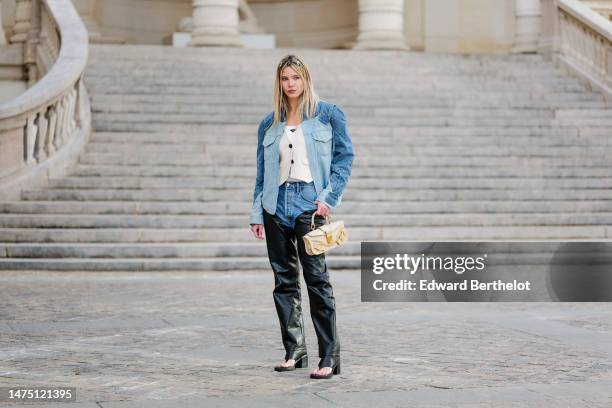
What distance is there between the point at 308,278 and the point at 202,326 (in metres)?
2.25

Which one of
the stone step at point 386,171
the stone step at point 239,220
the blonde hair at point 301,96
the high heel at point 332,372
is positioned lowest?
the high heel at point 332,372

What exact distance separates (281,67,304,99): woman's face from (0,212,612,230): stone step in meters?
8.04

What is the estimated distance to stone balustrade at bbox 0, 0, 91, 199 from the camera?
1552cm

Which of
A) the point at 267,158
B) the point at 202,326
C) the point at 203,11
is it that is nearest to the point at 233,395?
the point at 267,158

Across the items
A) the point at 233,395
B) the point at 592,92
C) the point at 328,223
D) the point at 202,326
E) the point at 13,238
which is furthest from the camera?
the point at 592,92

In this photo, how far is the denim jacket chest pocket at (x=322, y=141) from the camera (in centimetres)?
679

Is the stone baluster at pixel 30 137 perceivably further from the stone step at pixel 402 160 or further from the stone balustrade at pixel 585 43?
the stone balustrade at pixel 585 43

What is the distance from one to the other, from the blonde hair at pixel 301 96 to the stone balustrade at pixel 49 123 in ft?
29.9

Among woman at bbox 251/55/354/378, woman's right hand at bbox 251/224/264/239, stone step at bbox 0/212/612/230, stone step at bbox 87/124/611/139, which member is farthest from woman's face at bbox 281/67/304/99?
stone step at bbox 87/124/611/139

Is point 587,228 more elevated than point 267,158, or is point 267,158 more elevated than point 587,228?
point 267,158

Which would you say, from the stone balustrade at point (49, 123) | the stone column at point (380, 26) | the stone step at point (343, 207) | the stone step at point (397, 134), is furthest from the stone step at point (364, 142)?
the stone column at point (380, 26)

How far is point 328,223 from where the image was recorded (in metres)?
6.71

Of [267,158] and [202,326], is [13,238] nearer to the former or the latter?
[202,326]

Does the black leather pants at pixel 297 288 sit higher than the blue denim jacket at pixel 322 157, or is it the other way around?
the blue denim jacket at pixel 322 157
